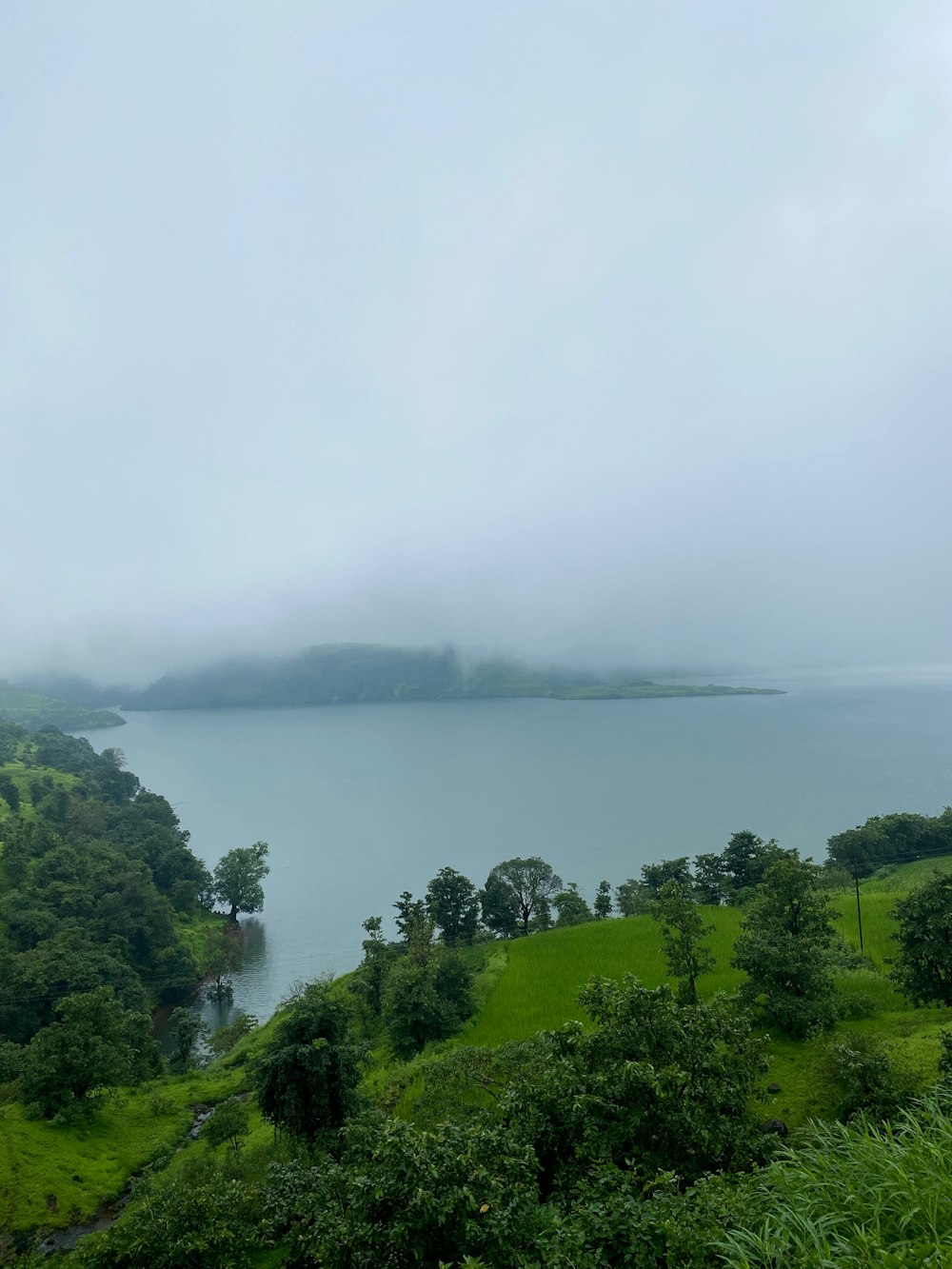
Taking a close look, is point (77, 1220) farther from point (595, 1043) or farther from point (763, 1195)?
point (763, 1195)

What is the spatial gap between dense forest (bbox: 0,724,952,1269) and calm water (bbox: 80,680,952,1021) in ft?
39.0

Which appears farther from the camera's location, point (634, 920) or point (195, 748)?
point (195, 748)

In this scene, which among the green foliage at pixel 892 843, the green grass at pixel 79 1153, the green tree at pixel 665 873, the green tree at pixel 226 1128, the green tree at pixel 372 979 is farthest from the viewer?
the green foliage at pixel 892 843

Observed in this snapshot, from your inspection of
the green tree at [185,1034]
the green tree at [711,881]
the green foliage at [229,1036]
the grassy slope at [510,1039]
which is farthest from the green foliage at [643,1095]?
the green tree at [711,881]

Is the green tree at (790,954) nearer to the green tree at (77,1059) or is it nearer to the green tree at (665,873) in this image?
the green tree at (665,873)

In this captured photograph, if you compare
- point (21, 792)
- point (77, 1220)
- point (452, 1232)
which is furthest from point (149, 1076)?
point (21, 792)

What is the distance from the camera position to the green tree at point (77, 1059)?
2439 centimetres

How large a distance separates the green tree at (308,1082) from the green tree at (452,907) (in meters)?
29.9

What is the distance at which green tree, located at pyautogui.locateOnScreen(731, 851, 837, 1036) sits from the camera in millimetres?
21047

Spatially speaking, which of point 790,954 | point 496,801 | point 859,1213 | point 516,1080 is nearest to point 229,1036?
point 516,1080

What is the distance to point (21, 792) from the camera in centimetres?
7369

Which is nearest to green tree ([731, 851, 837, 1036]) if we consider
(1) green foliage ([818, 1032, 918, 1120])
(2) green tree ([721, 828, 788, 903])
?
(1) green foliage ([818, 1032, 918, 1120])

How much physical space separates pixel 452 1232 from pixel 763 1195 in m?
3.88

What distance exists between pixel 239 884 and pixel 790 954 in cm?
5402
